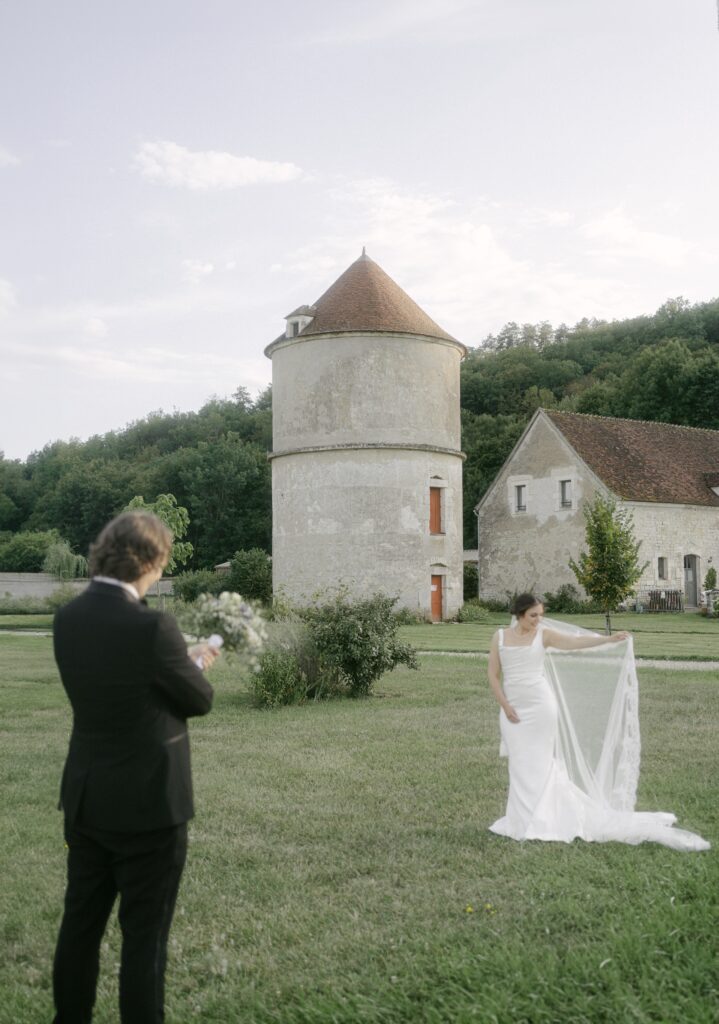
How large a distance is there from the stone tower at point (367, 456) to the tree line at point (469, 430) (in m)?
27.1

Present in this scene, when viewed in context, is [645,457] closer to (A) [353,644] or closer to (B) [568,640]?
(A) [353,644]

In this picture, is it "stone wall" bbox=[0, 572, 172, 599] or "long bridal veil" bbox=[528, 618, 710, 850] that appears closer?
"long bridal veil" bbox=[528, 618, 710, 850]

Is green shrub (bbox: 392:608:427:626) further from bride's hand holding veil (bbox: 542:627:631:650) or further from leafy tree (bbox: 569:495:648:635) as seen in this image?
bride's hand holding veil (bbox: 542:627:631:650)

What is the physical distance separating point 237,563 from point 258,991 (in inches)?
1735

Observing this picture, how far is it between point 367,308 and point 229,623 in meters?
38.0

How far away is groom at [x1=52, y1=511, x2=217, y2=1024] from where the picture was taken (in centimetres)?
393

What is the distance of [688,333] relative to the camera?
82.9 meters

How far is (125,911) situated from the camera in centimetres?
405

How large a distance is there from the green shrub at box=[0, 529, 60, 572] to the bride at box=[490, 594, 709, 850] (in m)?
82.0

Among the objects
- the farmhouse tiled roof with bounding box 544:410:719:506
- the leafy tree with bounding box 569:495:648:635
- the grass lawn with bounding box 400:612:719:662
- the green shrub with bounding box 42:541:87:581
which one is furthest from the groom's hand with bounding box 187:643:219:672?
the green shrub with bounding box 42:541:87:581

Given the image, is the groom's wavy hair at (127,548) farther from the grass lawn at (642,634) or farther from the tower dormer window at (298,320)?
the tower dormer window at (298,320)

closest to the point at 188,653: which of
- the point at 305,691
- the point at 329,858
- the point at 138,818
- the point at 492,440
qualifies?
the point at 138,818

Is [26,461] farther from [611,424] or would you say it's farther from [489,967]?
[489,967]

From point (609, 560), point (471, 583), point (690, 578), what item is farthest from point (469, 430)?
point (609, 560)
